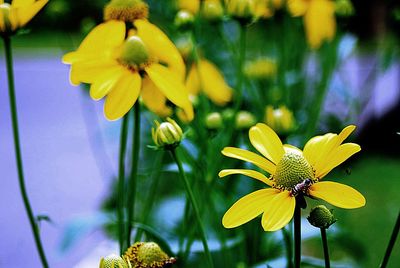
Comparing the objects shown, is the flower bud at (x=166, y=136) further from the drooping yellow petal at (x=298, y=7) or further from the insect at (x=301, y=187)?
the drooping yellow petal at (x=298, y=7)

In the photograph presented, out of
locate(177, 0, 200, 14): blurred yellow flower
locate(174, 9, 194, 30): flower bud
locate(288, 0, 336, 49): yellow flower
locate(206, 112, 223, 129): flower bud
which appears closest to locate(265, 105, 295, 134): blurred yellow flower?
locate(206, 112, 223, 129): flower bud

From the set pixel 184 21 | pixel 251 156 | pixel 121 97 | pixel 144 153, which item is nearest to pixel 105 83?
pixel 121 97

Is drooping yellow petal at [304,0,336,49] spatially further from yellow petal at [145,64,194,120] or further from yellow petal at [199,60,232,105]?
yellow petal at [145,64,194,120]

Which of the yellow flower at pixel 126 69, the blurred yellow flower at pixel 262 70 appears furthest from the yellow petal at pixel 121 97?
the blurred yellow flower at pixel 262 70

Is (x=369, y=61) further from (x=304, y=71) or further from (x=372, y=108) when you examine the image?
(x=304, y=71)

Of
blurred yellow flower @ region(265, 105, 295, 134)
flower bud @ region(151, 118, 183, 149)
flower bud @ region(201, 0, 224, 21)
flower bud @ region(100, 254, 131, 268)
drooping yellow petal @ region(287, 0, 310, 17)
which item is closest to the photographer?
flower bud @ region(100, 254, 131, 268)
